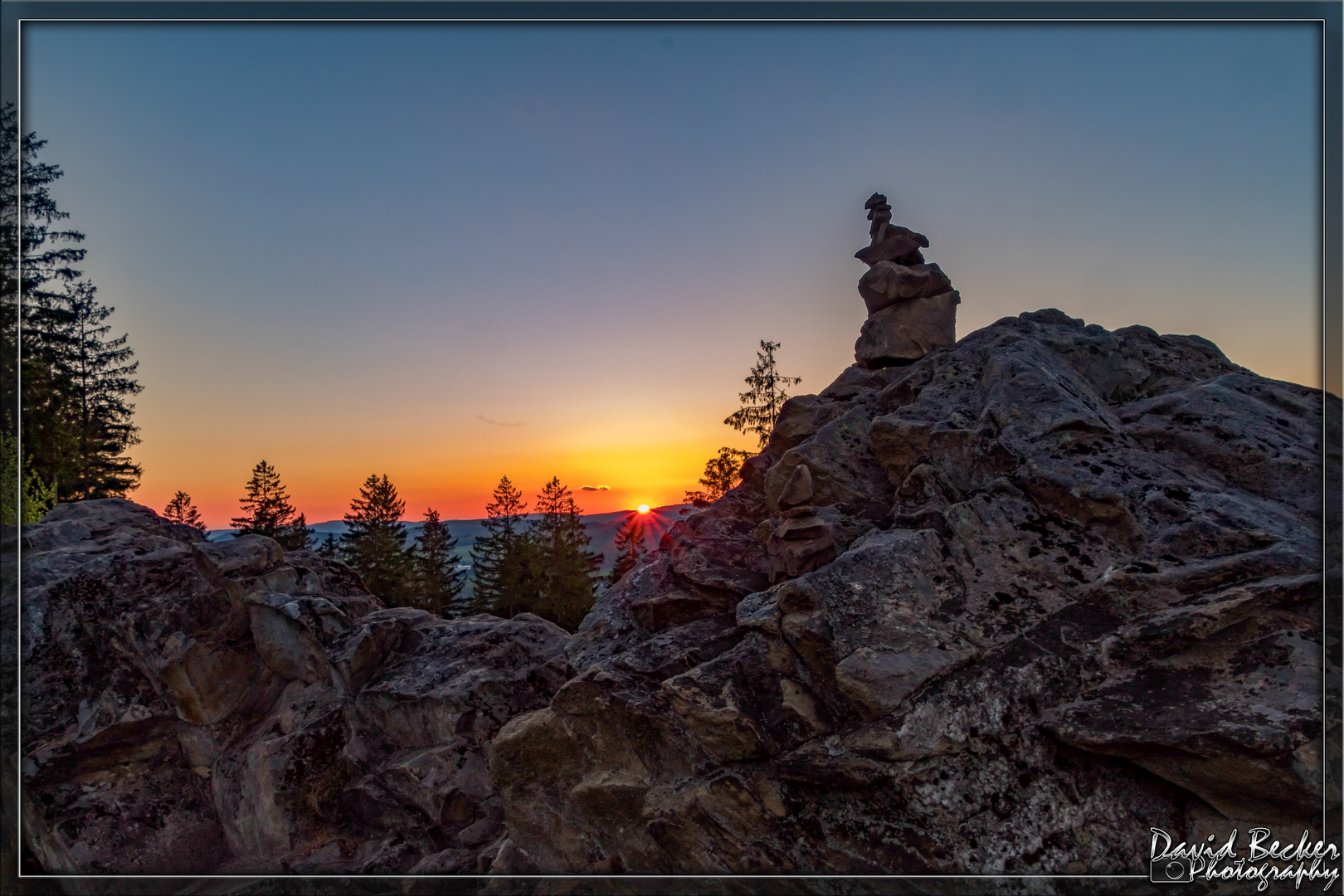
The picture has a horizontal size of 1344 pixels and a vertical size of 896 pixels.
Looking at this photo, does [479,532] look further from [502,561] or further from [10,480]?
[10,480]

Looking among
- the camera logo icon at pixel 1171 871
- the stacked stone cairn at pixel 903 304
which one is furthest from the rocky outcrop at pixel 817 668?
the stacked stone cairn at pixel 903 304

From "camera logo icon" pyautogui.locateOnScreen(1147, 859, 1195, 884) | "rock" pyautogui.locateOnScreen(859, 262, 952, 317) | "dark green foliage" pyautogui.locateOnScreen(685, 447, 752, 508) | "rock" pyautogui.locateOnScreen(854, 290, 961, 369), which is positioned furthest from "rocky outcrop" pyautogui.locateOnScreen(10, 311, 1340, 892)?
"dark green foliage" pyautogui.locateOnScreen(685, 447, 752, 508)

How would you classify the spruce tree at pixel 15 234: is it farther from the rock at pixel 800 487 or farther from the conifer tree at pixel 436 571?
the conifer tree at pixel 436 571

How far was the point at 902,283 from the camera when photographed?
1702 centimetres

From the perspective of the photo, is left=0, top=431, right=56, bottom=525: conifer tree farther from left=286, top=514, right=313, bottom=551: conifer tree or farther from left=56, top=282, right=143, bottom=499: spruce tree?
left=286, top=514, right=313, bottom=551: conifer tree

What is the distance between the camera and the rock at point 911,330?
16906 mm

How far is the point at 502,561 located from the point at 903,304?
1752 inches

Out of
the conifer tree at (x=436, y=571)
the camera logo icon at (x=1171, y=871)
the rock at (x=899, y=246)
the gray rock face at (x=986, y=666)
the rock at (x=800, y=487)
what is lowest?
the conifer tree at (x=436, y=571)

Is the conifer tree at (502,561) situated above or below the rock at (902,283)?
below

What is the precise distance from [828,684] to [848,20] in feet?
30.8

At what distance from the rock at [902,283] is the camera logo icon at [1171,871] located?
1312cm

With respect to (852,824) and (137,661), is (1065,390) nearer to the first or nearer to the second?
(852,824)

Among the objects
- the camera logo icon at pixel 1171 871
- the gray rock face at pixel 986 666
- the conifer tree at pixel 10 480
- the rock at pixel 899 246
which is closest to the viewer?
the camera logo icon at pixel 1171 871

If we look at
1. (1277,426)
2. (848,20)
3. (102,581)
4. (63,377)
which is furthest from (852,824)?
(63,377)
